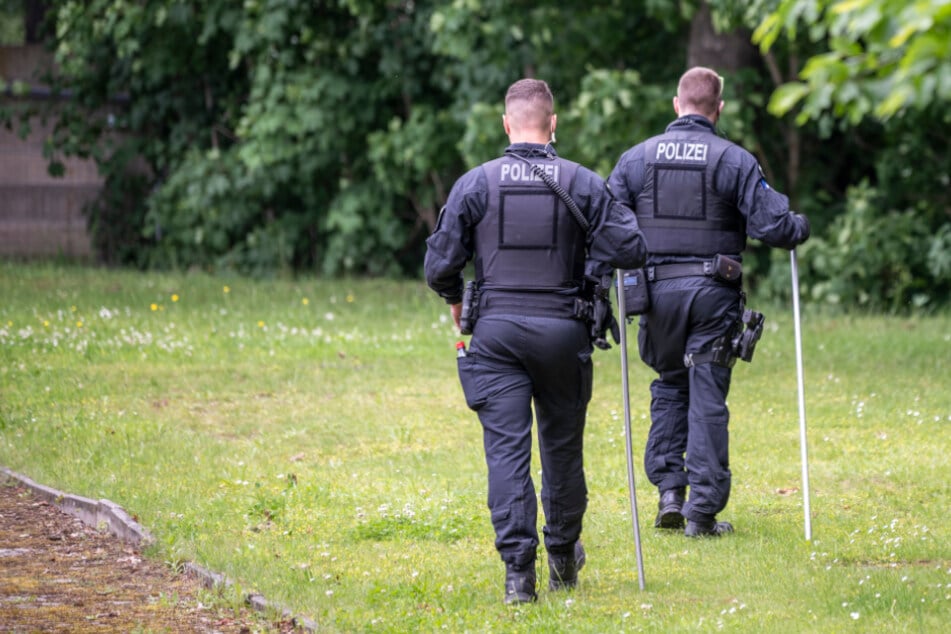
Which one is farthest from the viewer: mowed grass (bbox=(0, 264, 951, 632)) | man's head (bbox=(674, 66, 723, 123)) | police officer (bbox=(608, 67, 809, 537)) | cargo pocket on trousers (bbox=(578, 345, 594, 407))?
man's head (bbox=(674, 66, 723, 123))

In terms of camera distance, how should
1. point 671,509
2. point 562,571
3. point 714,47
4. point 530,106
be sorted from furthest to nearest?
point 714,47
point 671,509
point 562,571
point 530,106

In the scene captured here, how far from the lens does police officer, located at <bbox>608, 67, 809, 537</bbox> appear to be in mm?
6645

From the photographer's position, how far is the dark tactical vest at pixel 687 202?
21.9 ft

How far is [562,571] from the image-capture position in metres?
5.80

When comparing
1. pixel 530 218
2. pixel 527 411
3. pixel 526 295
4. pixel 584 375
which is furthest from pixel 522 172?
pixel 527 411

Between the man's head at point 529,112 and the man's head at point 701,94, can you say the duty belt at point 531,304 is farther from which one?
the man's head at point 701,94

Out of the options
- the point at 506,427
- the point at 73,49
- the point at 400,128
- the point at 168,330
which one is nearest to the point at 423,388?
the point at 168,330

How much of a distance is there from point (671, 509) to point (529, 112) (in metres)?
2.22

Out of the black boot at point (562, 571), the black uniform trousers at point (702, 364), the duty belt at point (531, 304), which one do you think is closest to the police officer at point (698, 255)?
the black uniform trousers at point (702, 364)

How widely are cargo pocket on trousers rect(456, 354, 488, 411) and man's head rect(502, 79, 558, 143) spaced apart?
34.7 inches

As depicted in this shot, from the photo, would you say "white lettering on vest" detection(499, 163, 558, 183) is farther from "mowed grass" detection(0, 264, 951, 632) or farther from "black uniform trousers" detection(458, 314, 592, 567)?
"mowed grass" detection(0, 264, 951, 632)

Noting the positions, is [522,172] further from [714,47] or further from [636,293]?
[714,47]

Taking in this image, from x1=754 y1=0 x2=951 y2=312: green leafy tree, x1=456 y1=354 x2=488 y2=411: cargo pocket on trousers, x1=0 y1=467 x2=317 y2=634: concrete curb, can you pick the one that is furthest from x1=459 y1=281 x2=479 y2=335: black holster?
x1=754 y1=0 x2=951 y2=312: green leafy tree

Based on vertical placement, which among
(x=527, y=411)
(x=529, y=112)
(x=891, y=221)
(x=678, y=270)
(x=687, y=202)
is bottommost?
(x=527, y=411)
